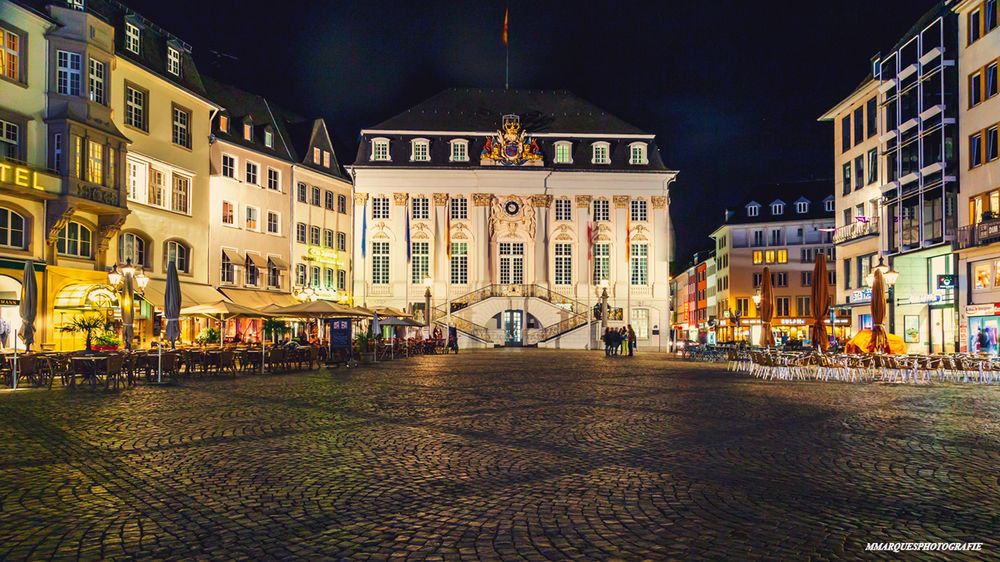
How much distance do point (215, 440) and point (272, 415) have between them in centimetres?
293

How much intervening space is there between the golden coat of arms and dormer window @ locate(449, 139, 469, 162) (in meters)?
1.22

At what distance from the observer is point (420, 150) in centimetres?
6128

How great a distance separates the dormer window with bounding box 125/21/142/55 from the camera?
115 feet

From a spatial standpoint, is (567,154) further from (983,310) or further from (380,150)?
(983,310)

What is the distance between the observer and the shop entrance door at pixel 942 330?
121 feet

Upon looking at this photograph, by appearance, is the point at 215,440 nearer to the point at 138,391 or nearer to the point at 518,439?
the point at 518,439

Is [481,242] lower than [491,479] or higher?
higher

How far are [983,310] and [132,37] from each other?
1501 inches

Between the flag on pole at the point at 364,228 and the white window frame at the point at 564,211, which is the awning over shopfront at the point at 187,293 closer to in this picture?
the flag on pole at the point at 364,228

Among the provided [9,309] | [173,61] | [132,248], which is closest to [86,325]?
[9,309]

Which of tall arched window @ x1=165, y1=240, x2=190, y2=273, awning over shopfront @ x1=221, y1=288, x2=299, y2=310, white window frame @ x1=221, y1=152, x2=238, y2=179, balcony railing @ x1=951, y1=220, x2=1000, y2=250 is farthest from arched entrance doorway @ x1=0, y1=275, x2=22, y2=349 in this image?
balcony railing @ x1=951, y1=220, x2=1000, y2=250

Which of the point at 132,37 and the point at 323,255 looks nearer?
the point at 132,37

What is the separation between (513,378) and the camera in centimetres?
2369

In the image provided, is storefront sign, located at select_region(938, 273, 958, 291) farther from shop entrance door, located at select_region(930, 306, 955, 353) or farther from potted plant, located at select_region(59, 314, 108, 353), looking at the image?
potted plant, located at select_region(59, 314, 108, 353)
